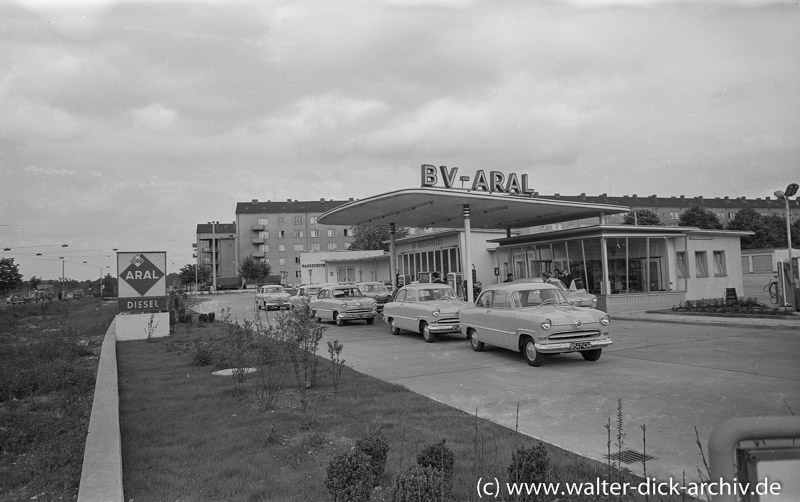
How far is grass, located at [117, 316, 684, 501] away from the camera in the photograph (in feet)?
15.6

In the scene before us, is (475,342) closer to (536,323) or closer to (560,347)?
(536,323)

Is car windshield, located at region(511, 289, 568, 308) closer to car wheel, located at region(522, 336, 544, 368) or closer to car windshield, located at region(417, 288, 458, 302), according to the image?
car wheel, located at region(522, 336, 544, 368)

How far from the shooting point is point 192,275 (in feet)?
316

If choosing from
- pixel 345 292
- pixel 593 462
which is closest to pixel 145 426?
pixel 593 462

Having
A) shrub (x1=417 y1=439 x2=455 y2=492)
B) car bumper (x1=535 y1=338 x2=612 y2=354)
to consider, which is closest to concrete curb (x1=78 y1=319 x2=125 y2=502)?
shrub (x1=417 y1=439 x2=455 y2=492)

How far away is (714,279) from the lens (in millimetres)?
26938

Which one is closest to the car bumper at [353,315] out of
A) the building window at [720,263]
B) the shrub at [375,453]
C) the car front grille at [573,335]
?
the car front grille at [573,335]

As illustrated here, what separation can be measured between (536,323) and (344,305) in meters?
11.7

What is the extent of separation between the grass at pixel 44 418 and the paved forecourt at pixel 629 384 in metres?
4.70

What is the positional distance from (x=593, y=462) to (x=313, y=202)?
108 metres

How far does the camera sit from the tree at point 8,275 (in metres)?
56.9

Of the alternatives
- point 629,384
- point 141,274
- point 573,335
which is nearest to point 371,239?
point 141,274

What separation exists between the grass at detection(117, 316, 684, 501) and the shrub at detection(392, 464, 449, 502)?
2.08 ft

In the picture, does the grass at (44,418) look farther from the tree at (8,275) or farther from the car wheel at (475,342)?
the tree at (8,275)
